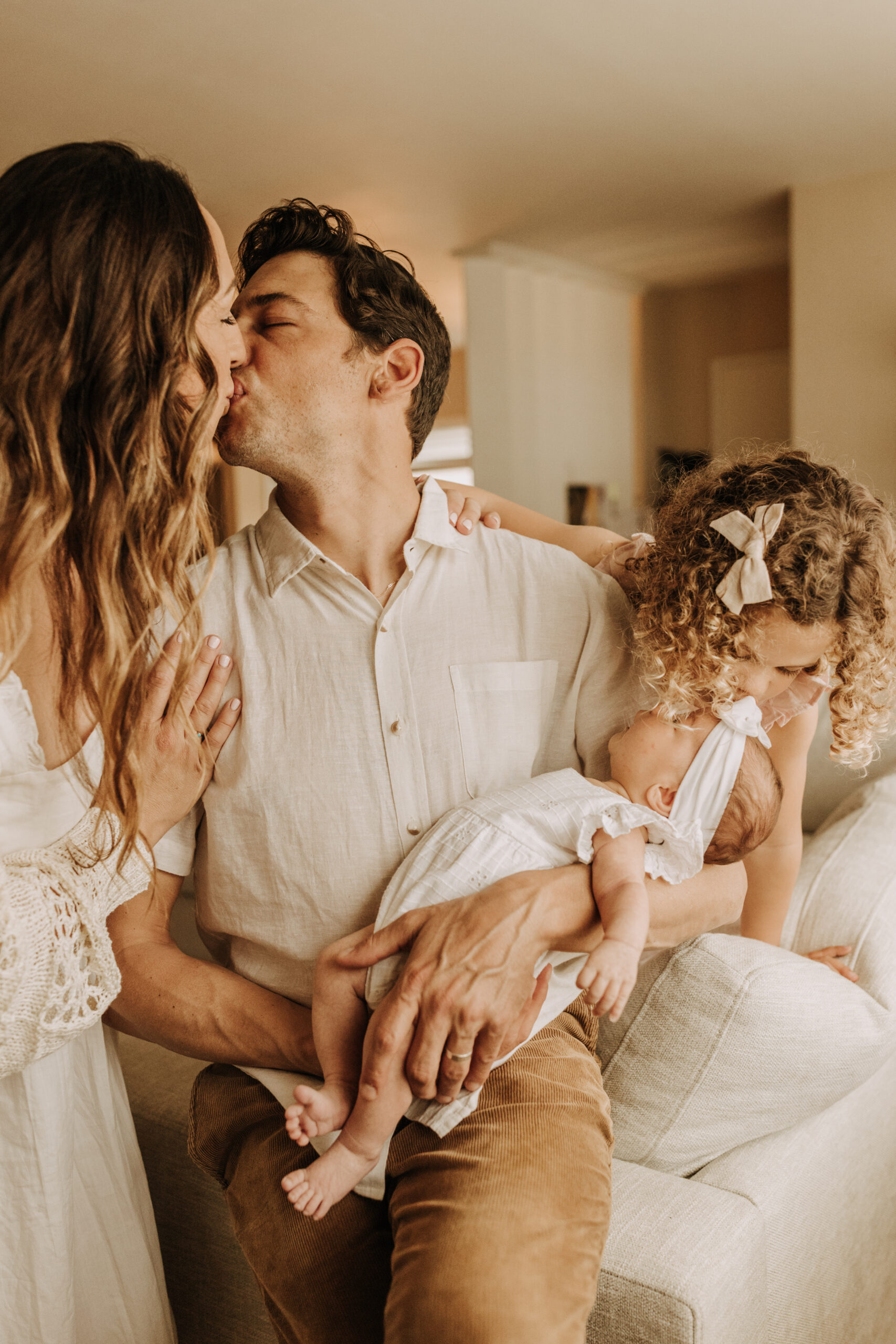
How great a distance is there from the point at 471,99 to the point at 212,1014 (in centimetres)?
405

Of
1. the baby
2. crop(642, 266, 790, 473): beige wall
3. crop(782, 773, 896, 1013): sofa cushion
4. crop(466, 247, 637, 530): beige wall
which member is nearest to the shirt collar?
the baby

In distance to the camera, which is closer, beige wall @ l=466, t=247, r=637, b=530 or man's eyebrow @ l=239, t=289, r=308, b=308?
man's eyebrow @ l=239, t=289, r=308, b=308

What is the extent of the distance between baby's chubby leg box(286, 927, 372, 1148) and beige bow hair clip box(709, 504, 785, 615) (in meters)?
0.63

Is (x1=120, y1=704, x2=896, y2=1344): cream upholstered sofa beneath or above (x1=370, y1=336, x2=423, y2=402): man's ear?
beneath

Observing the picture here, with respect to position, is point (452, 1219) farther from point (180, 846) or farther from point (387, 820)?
point (180, 846)

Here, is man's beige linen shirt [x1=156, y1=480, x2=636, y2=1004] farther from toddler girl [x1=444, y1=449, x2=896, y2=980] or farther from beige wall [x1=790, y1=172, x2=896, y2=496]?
beige wall [x1=790, y1=172, x2=896, y2=496]

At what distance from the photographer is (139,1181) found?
4.28ft

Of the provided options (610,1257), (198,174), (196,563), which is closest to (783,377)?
(198,174)

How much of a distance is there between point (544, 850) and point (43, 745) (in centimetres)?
60

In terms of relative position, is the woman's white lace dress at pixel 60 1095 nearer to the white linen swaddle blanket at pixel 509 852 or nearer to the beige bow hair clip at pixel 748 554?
the white linen swaddle blanket at pixel 509 852

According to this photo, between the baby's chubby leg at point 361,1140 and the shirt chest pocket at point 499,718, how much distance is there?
397mm

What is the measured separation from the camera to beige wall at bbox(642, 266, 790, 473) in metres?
7.67

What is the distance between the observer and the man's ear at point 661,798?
1430 millimetres

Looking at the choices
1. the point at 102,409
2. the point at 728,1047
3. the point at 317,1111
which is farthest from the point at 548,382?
the point at 317,1111
